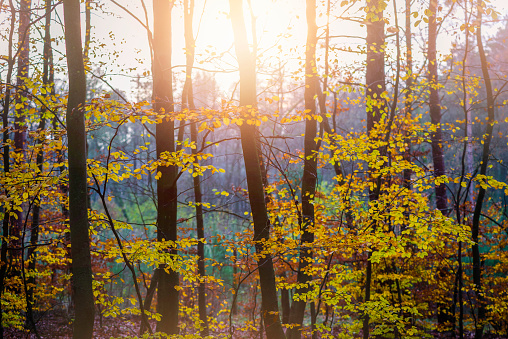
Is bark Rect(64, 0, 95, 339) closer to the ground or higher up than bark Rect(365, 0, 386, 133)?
closer to the ground

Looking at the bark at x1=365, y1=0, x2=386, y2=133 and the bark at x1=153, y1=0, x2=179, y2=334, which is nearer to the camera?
the bark at x1=153, y1=0, x2=179, y2=334

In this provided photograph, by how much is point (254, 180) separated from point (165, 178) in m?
1.62

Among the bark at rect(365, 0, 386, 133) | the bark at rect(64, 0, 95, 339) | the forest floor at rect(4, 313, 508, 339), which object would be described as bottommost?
the forest floor at rect(4, 313, 508, 339)

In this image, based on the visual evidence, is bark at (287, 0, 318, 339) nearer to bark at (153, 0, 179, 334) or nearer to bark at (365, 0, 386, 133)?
bark at (365, 0, 386, 133)

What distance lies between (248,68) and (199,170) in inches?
65.6

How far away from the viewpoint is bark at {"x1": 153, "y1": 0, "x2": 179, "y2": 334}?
5.94 metres

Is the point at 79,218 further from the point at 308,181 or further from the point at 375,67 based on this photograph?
the point at 375,67

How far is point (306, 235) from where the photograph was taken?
678 cm

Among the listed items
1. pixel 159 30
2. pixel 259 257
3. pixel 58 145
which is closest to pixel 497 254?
pixel 259 257

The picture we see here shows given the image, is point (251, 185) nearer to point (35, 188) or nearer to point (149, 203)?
point (35, 188)

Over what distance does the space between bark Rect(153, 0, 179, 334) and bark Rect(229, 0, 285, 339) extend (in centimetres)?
136

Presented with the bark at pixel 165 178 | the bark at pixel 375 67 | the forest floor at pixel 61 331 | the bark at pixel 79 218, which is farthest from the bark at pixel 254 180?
the forest floor at pixel 61 331

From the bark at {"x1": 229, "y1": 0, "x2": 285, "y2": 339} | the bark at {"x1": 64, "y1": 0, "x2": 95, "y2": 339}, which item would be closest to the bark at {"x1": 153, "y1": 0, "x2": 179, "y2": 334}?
the bark at {"x1": 229, "y1": 0, "x2": 285, "y2": 339}

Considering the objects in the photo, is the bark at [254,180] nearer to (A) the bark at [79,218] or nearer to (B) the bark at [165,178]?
(B) the bark at [165,178]
